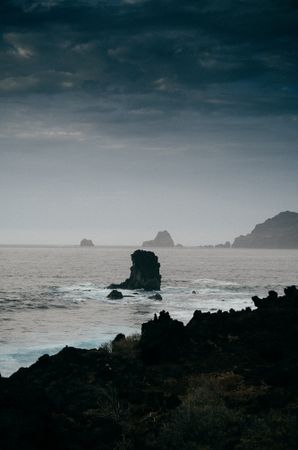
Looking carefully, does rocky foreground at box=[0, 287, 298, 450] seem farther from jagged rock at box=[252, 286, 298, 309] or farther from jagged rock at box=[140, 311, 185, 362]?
jagged rock at box=[252, 286, 298, 309]

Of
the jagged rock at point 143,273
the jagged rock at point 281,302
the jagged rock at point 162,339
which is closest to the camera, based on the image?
the jagged rock at point 162,339

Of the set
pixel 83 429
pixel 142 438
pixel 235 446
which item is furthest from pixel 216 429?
pixel 83 429

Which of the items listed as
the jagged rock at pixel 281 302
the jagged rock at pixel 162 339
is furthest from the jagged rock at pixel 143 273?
the jagged rock at pixel 162 339

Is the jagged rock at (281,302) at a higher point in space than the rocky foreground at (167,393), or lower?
higher

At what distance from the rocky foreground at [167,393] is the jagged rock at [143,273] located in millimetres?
71816

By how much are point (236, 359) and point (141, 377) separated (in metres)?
5.37

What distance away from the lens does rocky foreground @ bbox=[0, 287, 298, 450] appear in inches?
518

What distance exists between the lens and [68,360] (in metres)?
20.9

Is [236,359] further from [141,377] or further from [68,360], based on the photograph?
[68,360]

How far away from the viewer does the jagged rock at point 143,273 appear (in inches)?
3883

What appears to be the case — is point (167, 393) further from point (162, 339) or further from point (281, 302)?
point (281, 302)

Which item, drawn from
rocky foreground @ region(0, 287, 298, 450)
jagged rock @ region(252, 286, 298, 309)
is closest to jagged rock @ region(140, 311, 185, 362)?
rocky foreground @ region(0, 287, 298, 450)

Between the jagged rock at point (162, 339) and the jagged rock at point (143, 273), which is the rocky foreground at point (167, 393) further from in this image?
the jagged rock at point (143, 273)

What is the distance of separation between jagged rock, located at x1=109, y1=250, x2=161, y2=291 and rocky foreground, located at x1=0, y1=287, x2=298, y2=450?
236 feet
